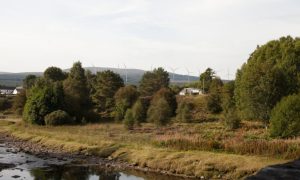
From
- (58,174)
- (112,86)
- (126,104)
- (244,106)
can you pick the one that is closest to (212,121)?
(244,106)

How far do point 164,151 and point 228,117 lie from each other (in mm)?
Result: 28262

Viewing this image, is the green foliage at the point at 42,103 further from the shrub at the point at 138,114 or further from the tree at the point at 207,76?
the tree at the point at 207,76

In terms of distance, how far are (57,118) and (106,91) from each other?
26615 millimetres

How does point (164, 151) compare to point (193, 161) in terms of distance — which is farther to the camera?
point (164, 151)

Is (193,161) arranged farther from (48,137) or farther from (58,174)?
(48,137)

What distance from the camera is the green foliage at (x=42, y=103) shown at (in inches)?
3327

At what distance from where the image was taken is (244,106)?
74.2 metres

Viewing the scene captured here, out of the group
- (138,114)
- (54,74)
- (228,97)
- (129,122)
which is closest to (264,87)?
→ (228,97)

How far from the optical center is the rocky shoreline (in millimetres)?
42156

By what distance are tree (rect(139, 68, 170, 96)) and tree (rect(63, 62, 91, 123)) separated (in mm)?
22218

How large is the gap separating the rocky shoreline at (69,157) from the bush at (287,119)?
1869 centimetres

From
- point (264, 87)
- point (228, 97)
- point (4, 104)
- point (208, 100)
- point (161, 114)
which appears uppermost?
point (264, 87)

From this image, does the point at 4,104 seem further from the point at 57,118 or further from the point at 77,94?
the point at 57,118

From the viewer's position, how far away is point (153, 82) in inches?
5320
